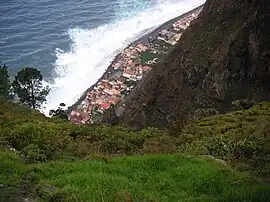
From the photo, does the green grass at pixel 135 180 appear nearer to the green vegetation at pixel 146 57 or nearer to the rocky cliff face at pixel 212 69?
the rocky cliff face at pixel 212 69

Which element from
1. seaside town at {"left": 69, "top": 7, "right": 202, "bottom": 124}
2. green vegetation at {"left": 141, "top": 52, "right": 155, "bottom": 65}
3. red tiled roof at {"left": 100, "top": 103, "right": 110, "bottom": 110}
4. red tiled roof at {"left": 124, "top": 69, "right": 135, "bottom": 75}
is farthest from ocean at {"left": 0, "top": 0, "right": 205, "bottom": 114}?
red tiled roof at {"left": 100, "top": 103, "right": 110, "bottom": 110}

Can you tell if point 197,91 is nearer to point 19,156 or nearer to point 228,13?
point 228,13

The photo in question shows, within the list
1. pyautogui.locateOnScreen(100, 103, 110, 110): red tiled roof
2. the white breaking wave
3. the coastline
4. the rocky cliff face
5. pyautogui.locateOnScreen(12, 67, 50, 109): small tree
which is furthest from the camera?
the white breaking wave

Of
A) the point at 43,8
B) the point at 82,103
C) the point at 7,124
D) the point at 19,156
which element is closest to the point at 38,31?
the point at 43,8

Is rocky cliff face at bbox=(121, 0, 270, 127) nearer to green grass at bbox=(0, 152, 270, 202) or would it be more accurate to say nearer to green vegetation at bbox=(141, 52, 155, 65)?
green grass at bbox=(0, 152, 270, 202)

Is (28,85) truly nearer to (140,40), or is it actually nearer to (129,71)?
(129,71)

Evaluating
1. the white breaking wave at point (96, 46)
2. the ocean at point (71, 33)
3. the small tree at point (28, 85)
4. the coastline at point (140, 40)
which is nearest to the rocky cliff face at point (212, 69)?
the small tree at point (28, 85)
